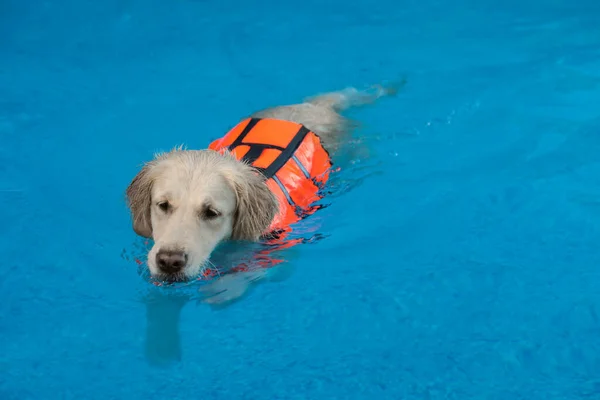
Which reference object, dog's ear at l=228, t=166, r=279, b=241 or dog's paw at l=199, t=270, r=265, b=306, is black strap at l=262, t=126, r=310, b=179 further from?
dog's paw at l=199, t=270, r=265, b=306

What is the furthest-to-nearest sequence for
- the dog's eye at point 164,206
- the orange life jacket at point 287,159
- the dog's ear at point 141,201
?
the orange life jacket at point 287,159 < the dog's ear at point 141,201 < the dog's eye at point 164,206

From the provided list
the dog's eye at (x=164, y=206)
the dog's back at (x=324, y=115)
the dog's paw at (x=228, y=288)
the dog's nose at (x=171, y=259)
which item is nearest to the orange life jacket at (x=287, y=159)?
the dog's back at (x=324, y=115)

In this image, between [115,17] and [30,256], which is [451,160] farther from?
[115,17]

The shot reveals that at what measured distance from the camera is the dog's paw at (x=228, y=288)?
526cm

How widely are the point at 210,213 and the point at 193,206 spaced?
16 cm

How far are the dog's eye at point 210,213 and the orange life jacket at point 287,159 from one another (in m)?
0.80

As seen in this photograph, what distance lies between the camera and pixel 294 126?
20.6 feet

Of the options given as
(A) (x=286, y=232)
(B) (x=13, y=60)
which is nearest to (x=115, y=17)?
(B) (x=13, y=60)

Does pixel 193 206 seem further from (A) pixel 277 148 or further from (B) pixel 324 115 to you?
(B) pixel 324 115

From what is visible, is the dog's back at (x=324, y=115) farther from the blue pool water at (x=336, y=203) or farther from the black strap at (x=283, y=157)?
the black strap at (x=283, y=157)

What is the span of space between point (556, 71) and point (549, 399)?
5.07 metres

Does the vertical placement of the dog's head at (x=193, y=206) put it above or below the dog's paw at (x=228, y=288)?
above

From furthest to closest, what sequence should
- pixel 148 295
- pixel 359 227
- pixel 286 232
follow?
pixel 359 227 < pixel 286 232 < pixel 148 295

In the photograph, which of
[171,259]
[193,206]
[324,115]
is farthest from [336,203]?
[171,259]
